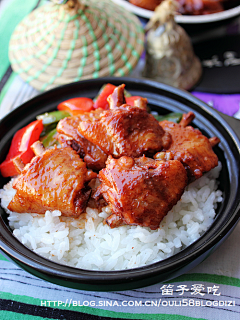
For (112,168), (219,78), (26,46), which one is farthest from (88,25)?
(112,168)

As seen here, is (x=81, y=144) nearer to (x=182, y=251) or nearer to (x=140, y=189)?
(x=140, y=189)

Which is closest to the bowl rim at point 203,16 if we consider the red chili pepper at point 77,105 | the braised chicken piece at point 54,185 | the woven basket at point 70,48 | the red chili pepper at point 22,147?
the woven basket at point 70,48

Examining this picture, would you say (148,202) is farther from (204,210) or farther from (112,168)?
(204,210)

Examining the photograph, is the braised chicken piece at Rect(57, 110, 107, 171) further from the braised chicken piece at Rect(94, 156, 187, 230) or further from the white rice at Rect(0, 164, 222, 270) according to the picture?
the white rice at Rect(0, 164, 222, 270)

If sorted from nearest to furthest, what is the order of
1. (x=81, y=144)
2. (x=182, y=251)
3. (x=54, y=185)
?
(x=182, y=251)
(x=54, y=185)
(x=81, y=144)

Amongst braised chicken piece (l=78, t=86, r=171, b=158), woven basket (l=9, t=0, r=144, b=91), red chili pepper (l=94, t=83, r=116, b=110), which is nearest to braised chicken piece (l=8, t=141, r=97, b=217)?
braised chicken piece (l=78, t=86, r=171, b=158)

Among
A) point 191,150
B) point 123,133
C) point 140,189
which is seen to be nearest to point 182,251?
point 140,189
